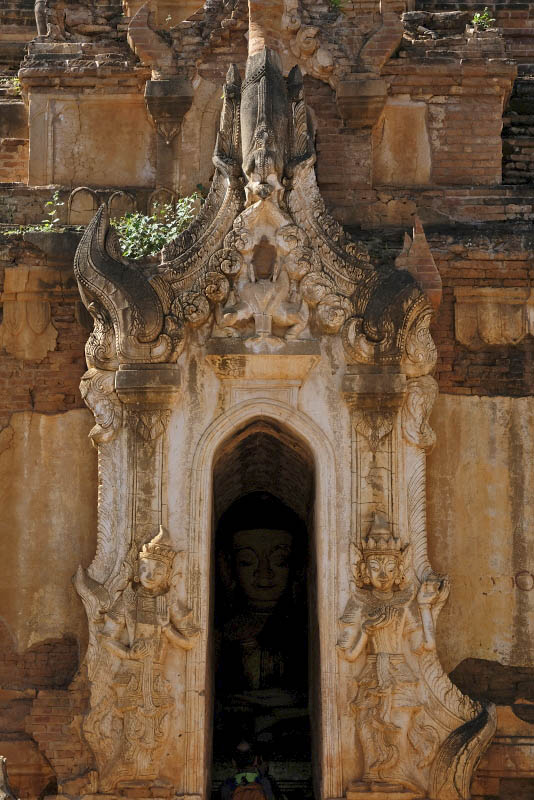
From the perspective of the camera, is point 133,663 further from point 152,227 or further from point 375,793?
point 152,227

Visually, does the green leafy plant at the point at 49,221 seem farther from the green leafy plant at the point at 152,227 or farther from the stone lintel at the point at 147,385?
the stone lintel at the point at 147,385

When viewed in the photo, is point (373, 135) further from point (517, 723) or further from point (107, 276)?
point (517, 723)

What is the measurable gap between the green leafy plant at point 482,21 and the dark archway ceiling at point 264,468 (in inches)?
183

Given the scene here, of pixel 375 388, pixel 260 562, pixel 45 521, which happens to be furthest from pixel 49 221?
pixel 260 562

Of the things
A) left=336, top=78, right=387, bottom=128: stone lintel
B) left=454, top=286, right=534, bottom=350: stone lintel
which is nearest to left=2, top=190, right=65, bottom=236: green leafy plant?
left=336, top=78, right=387, bottom=128: stone lintel

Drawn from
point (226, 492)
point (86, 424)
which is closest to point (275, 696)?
point (226, 492)

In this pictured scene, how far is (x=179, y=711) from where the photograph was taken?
1366 cm

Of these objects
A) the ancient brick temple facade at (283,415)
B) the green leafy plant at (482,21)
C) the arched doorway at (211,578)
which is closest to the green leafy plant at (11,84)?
the ancient brick temple facade at (283,415)

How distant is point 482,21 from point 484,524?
5210mm

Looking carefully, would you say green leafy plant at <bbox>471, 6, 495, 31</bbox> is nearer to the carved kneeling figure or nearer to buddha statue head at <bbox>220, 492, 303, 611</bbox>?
buddha statue head at <bbox>220, 492, 303, 611</bbox>

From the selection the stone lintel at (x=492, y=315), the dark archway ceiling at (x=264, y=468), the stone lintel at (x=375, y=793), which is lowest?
the stone lintel at (x=375, y=793)

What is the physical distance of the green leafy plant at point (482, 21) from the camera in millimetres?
16641

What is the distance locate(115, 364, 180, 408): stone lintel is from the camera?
46.1 feet

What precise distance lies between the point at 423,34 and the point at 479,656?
6044 millimetres
